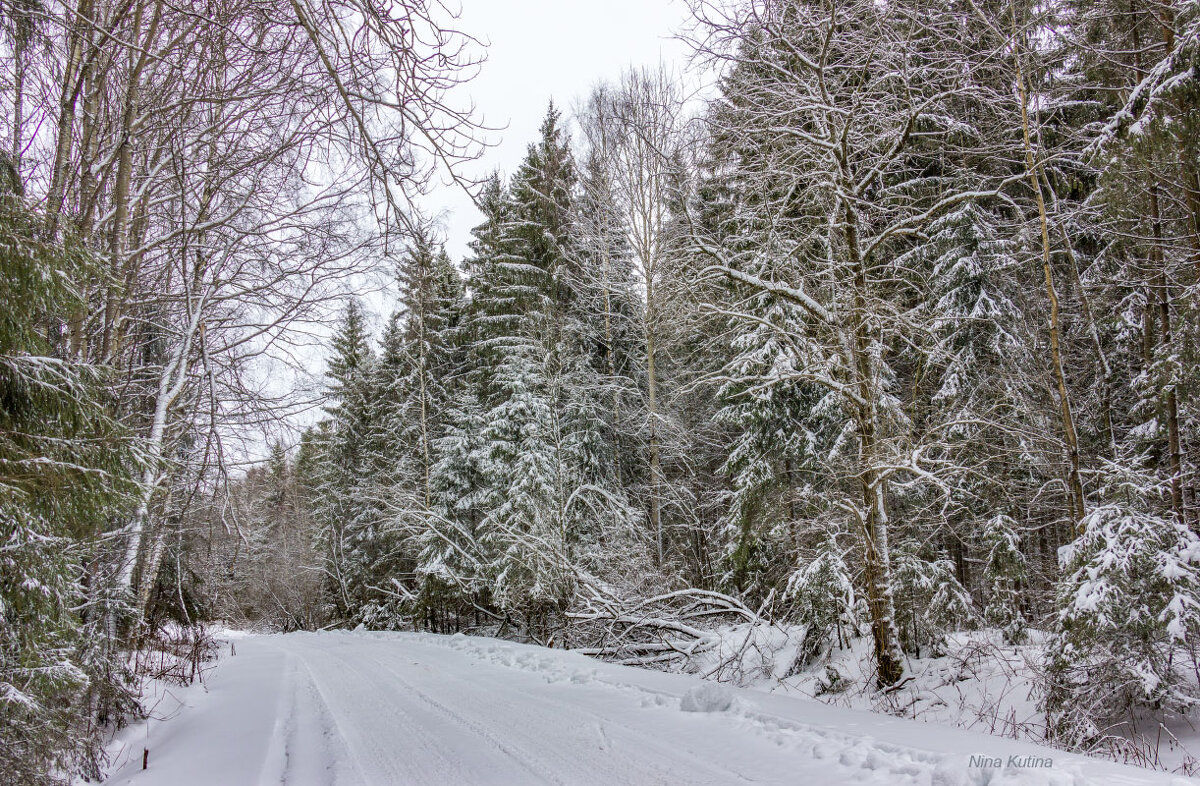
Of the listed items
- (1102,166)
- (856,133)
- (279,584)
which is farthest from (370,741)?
(279,584)

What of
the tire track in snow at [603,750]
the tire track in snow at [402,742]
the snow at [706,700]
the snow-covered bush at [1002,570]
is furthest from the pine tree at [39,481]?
the snow-covered bush at [1002,570]

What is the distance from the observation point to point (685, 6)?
20.5ft

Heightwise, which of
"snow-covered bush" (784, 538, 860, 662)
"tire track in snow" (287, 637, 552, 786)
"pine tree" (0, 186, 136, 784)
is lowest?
"tire track in snow" (287, 637, 552, 786)

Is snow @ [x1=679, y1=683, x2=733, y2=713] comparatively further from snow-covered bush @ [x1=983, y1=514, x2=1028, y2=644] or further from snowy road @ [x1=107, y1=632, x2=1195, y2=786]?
snow-covered bush @ [x1=983, y1=514, x2=1028, y2=644]

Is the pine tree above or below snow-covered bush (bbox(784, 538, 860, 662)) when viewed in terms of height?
above

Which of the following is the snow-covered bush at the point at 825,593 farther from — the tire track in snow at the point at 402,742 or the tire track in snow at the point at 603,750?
the tire track in snow at the point at 402,742

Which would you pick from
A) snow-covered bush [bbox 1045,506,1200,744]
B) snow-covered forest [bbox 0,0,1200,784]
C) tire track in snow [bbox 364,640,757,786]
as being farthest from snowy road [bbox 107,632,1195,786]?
snow-covered bush [bbox 1045,506,1200,744]

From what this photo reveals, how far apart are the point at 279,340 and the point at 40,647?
182 inches

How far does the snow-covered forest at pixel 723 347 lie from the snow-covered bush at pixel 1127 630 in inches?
1.2

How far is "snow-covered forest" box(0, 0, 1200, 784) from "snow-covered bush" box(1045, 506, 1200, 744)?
0.10 ft

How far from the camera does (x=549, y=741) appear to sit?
4.49 meters

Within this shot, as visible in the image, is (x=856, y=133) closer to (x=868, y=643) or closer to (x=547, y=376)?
(x=868, y=643)

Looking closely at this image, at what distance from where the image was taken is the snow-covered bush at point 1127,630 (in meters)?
4.97

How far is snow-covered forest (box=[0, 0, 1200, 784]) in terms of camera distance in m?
3.39
